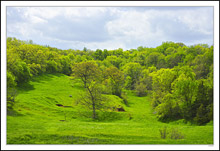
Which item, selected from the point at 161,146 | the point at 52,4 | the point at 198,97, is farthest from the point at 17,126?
the point at 198,97

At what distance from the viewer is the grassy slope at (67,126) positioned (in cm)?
1873

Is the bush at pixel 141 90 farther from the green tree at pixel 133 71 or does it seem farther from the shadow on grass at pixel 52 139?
the shadow on grass at pixel 52 139

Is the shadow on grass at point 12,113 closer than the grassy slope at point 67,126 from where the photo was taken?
No

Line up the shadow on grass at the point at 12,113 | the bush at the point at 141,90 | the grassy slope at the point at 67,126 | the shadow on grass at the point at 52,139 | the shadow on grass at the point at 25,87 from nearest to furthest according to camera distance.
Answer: the shadow on grass at the point at 52,139, the grassy slope at the point at 67,126, the shadow on grass at the point at 12,113, the shadow on grass at the point at 25,87, the bush at the point at 141,90

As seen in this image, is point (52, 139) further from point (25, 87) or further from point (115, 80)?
point (115, 80)

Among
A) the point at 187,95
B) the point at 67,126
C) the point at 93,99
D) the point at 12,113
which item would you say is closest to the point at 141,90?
the point at 93,99

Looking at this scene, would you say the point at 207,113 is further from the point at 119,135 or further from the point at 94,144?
the point at 94,144

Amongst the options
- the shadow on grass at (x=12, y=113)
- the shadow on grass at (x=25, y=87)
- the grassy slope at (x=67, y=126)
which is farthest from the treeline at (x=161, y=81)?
the grassy slope at (x=67, y=126)

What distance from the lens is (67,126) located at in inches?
998

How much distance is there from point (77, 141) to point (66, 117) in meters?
17.9

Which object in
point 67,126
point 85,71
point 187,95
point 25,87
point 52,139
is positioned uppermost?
→ point 85,71

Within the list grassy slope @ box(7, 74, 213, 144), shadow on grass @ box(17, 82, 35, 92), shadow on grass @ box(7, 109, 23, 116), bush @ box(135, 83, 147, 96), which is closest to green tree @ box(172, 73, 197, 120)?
grassy slope @ box(7, 74, 213, 144)

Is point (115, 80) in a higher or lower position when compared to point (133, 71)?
lower

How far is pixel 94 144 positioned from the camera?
17.8 m
